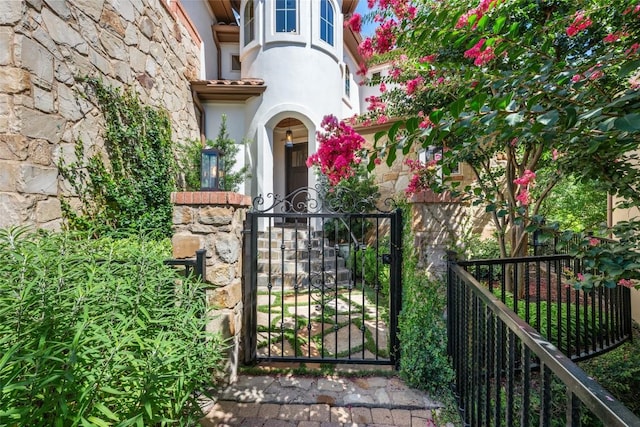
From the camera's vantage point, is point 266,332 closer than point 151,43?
Yes

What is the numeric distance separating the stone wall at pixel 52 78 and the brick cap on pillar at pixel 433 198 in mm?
3563

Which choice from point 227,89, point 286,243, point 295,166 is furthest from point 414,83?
point 295,166

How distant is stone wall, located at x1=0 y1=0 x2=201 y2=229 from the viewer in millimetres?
2414

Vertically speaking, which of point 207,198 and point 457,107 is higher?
point 457,107

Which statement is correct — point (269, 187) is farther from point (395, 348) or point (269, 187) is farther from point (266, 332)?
point (395, 348)

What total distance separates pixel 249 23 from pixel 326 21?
6.10 feet

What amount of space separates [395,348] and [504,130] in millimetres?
1916

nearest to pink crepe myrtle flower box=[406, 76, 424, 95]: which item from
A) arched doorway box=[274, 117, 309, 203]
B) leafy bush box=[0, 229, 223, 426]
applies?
leafy bush box=[0, 229, 223, 426]

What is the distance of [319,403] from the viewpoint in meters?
1.96

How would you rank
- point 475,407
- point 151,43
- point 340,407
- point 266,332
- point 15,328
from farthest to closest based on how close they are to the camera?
point 151,43, point 266,332, point 340,407, point 475,407, point 15,328

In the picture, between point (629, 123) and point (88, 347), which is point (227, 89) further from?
point (629, 123)

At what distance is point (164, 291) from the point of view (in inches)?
59.2

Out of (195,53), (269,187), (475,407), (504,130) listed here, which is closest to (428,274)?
(475,407)

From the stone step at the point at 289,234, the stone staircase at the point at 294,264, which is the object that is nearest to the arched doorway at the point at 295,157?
the stone step at the point at 289,234
